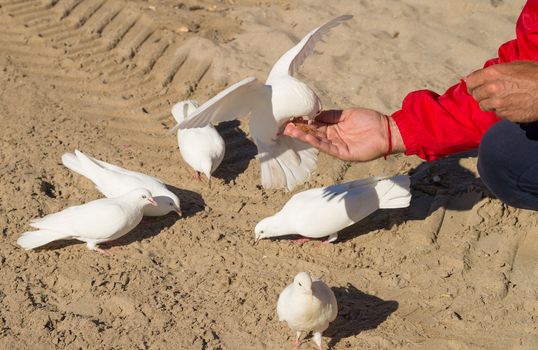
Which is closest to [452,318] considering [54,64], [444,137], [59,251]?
[444,137]

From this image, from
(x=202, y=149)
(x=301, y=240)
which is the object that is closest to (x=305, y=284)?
(x=301, y=240)

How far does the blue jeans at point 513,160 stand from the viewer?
3502 mm

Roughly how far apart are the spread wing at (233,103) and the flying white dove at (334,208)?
0.68 meters

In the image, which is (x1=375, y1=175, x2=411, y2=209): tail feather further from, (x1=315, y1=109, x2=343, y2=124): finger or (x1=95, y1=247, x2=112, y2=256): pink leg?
(x1=95, y1=247, x2=112, y2=256): pink leg

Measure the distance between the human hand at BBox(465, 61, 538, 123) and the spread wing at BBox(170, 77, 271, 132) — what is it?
1.09 metres

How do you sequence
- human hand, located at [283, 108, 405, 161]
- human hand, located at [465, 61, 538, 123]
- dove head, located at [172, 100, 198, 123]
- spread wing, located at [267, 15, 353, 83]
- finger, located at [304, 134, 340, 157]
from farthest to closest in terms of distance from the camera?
1. dove head, located at [172, 100, 198, 123]
2. spread wing, located at [267, 15, 353, 83]
3. human hand, located at [283, 108, 405, 161]
4. finger, located at [304, 134, 340, 157]
5. human hand, located at [465, 61, 538, 123]

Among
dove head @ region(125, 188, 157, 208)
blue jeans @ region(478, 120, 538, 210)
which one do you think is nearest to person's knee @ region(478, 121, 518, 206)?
blue jeans @ region(478, 120, 538, 210)

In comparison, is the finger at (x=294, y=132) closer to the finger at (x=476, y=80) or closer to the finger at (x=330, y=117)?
the finger at (x=330, y=117)

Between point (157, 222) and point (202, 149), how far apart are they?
1.73 ft

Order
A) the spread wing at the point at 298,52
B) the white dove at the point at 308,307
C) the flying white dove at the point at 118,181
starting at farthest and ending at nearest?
the flying white dove at the point at 118,181 < the spread wing at the point at 298,52 < the white dove at the point at 308,307

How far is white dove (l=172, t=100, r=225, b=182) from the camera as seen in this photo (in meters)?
4.70

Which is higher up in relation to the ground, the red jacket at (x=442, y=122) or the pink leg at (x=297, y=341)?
the red jacket at (x=442, y=122)

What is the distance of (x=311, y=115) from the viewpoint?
12.6 feet

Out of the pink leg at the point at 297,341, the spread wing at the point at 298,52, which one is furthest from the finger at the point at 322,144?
the pink leg at the point at 297,341
